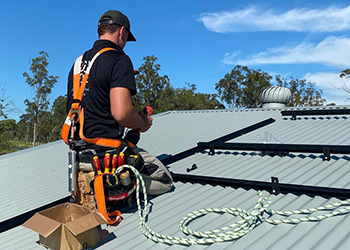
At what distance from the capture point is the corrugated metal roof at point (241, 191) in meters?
2.37

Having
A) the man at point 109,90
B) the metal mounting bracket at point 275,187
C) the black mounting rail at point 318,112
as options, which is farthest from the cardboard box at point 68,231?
the black mounting rail at point 318,112

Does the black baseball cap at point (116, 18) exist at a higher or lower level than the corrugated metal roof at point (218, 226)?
higher

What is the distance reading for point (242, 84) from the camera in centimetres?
3953

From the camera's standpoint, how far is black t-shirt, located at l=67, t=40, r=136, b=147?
303 centimetres

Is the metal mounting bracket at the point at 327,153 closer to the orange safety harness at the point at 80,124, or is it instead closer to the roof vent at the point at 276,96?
the orange safety harness at the point at 80,124

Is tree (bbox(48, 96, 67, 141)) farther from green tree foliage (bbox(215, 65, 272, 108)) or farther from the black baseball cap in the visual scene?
the black baseball cap

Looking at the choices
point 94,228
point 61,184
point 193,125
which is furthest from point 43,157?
point 94,228

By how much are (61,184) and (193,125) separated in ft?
14.5

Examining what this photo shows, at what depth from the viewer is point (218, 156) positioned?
475cm

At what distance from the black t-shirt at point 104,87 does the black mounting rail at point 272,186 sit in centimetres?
113

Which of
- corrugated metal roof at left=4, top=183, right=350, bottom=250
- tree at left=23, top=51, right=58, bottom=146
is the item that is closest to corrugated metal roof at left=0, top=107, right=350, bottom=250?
corrugated metal roof at left=4, top=183, right=350, bottom=250

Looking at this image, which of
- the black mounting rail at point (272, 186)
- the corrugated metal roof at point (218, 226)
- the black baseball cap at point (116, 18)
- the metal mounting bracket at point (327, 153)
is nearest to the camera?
the corrugated metal roof at point (218, 226)

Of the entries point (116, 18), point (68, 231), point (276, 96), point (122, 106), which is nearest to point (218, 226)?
point (68, 231)

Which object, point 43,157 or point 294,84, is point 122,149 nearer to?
point 43,157
